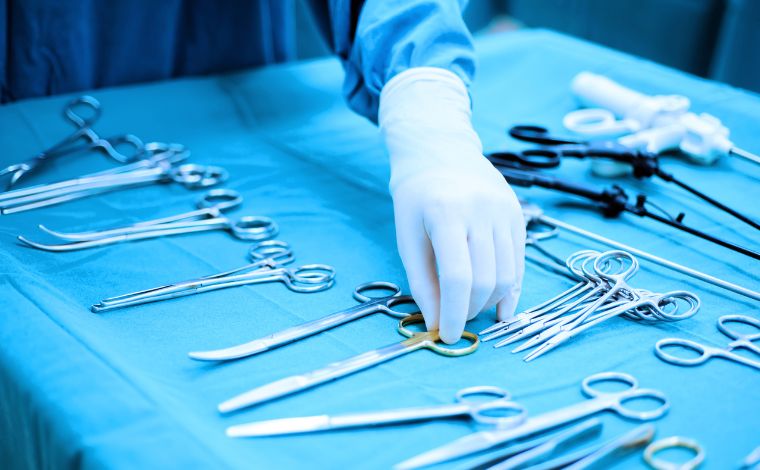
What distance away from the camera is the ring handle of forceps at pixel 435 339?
2.97 ft

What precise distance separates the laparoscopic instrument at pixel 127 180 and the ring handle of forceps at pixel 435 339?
0.52m

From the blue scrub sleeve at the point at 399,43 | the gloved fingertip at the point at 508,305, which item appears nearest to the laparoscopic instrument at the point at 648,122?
the blue scrub sleeve at the point at 399,43

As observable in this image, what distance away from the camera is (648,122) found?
58.7 inches

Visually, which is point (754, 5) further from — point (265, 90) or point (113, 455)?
point (113, 455)

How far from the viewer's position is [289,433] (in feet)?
2.52

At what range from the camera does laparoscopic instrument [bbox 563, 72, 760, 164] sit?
1399mm

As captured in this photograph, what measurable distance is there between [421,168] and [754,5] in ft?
6.56

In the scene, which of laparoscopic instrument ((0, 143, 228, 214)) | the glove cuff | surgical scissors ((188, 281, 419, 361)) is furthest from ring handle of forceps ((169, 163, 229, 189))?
surgical scissors ((188, 281, 419, 361))

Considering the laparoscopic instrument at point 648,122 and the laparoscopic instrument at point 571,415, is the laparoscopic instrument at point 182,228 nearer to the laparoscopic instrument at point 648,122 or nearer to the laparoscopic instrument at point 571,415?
the laparoscopic instrument at point 571,415

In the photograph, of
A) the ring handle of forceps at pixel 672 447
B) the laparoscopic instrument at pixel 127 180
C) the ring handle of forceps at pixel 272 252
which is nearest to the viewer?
the ring handle of forceps at pixel 672 447

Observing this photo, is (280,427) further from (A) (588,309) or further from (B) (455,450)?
(A) (588,309)

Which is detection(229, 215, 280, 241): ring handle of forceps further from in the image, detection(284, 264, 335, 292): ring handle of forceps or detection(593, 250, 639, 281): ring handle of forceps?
detection(593, 250, 639, 281): ring handle of forceps

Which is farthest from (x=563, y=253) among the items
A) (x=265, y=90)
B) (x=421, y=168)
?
(x=265, y=90)

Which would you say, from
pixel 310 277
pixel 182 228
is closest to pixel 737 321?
pixel 310 277
